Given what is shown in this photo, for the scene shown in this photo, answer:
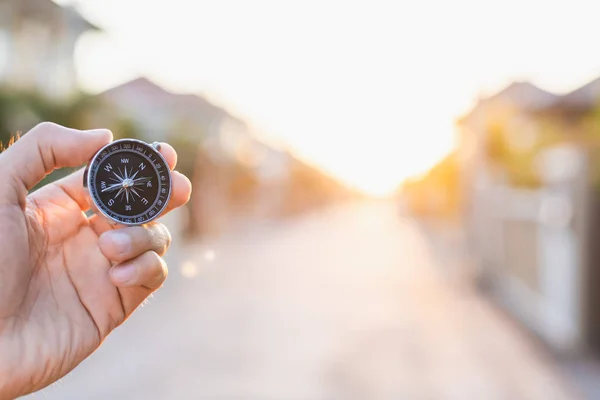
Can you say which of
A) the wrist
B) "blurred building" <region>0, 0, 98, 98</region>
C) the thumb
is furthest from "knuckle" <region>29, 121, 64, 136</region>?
"blurred building" <region>0, 0, 98, 98</region>

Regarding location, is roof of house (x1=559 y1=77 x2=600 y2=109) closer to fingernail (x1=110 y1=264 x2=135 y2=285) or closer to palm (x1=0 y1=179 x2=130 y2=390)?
palm (x1=0 y1=179 x2=130 y2=390)

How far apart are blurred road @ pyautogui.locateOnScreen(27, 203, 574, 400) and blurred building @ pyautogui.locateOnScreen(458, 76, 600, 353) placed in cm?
A: 48

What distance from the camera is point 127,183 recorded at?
5.53 feet

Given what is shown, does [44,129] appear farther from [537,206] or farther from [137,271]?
[537,206]

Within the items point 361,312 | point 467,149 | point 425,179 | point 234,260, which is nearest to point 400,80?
point 361,312

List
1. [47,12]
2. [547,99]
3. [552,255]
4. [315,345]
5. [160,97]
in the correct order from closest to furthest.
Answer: [315,345] → [552,255] → [547,99] → [47,12] → [160,97]

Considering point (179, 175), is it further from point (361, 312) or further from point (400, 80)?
point (361, 312)

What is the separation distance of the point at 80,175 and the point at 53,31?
15702mm

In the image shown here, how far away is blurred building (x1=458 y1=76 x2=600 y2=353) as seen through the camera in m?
6.55

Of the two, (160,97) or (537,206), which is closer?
(537,206)

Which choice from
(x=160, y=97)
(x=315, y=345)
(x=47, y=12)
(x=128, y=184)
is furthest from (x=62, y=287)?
(x=160, y=97)

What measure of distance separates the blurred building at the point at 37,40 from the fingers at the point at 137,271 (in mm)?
13520

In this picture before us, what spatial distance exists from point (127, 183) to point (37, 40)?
613 inches

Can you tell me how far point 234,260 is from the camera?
14.0 metres
